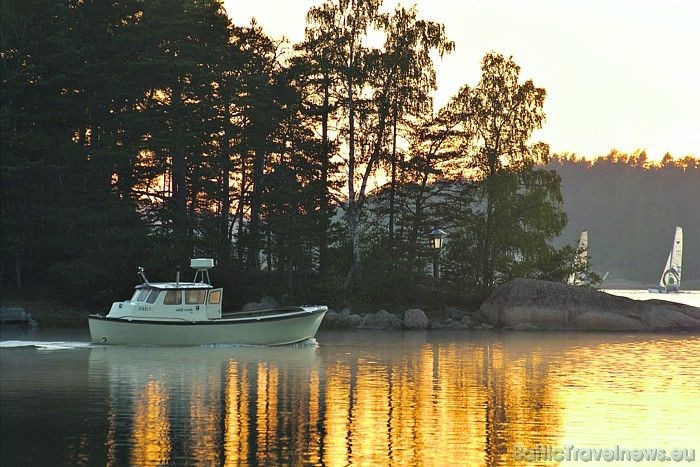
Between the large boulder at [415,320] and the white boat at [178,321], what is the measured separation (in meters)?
13.2

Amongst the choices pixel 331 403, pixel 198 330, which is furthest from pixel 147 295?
pixel 331 403

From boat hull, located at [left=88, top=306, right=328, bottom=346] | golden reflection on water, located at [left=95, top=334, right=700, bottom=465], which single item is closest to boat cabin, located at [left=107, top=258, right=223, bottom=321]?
boat hull, located at [left=88, top=306, right=328, bottom=346]

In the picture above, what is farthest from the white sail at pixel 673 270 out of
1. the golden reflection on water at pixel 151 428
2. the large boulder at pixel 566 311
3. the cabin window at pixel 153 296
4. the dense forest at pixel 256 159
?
the golden reflection on water at pixel 151 428

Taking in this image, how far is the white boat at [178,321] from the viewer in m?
43.2

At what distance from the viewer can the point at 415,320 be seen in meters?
57.0

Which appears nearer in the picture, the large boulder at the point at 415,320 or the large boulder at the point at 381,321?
the large boulder at the point at 381,321

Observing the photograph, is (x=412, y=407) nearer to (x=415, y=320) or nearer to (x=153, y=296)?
(x=153, y=296)

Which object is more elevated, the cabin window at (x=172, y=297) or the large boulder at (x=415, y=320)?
the cabin window at (x=172, y=297)

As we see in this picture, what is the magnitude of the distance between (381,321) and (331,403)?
1175 inches

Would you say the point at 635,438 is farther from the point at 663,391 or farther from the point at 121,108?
the point at 121,108

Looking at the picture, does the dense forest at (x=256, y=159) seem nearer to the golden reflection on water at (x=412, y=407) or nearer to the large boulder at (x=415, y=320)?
the large boulder at (x=415, y=320)

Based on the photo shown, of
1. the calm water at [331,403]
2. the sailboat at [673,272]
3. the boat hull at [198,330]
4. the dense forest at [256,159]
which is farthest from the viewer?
the sailboat at [673,272]

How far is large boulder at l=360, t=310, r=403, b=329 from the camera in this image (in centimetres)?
5647

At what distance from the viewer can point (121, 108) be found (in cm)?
6122
